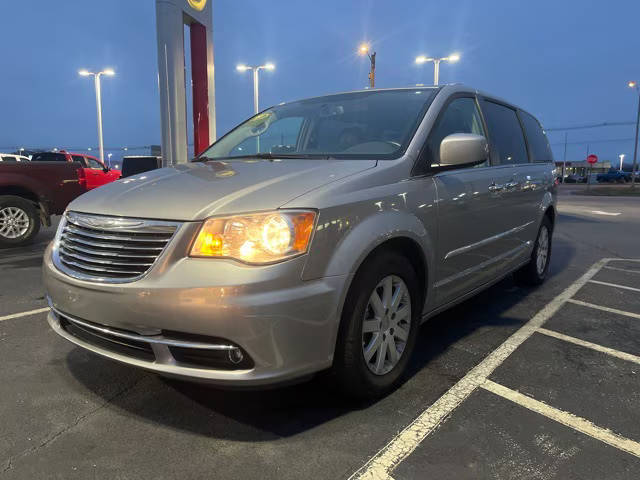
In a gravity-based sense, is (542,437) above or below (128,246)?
below

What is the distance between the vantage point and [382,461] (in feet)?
7.35

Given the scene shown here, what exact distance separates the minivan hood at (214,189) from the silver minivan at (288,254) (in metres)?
0.01

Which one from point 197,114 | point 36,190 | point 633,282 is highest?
point 197,114

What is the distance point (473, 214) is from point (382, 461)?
1929 mm

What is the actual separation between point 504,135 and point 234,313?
3.29 m

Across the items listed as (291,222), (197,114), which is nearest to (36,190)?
(291,222)

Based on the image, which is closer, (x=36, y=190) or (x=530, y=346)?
(x=530, y=346)

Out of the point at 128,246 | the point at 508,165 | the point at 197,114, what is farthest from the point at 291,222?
the point at 197,114

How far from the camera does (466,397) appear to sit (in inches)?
112

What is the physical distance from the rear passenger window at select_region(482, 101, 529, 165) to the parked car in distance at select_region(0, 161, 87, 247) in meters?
6.96

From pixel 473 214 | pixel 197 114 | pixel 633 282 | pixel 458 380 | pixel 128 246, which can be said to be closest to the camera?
pixel 128 246

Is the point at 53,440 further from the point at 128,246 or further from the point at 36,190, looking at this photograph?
the point at 36,190

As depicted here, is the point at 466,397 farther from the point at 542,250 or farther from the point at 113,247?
the point at 542,250

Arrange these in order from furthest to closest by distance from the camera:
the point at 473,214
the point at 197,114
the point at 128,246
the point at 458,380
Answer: the point at 197,114 < the point at 473,214 < the point at 458,380 < the point at 128,246
